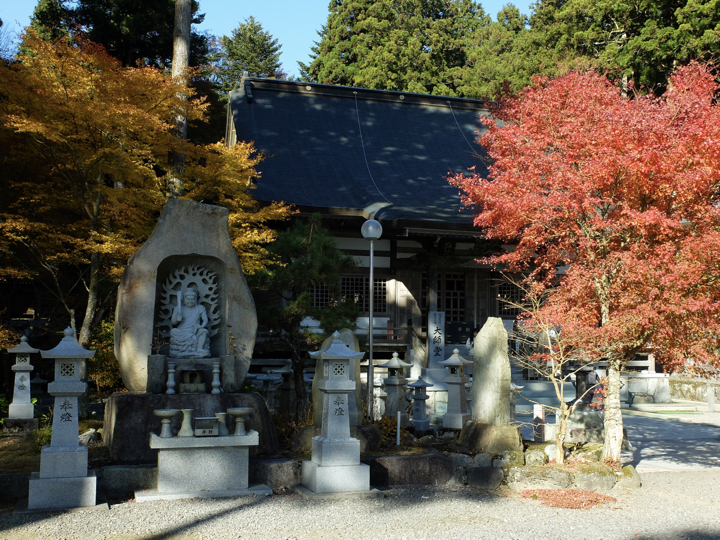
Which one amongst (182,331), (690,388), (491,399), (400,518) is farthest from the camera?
(690,388)

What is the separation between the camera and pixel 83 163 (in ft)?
34.1

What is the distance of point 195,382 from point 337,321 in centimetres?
265

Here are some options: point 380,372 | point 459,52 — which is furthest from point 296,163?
point 459,52

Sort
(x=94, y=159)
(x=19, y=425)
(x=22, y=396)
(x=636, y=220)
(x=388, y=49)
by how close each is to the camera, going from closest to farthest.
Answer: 1. (x=636, y=220)
2. (x=19, y=425)
3. (x=22, y=396)
4. (x=94, y=159)
5. (x=388, y=49)

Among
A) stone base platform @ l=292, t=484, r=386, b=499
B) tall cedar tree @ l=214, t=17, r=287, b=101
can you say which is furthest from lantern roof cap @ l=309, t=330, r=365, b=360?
tall cedar tree @ l=214, t=17, r=287, b=101

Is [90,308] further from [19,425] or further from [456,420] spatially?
[456,420]

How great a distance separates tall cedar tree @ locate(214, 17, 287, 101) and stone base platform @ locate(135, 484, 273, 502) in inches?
1306

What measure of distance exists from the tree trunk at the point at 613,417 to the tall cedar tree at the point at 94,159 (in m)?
5.92

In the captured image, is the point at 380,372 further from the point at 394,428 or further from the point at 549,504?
the point at 549,504

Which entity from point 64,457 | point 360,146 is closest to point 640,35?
point 360,146

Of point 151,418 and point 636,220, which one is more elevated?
point 636,220

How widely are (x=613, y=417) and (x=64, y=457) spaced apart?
19.3 feet

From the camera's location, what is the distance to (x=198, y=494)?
243 inches

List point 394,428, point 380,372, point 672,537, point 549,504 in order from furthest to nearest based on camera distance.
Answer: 1. point 380,372
2. point 394,428
3. point 549,504
4. point 672,537
